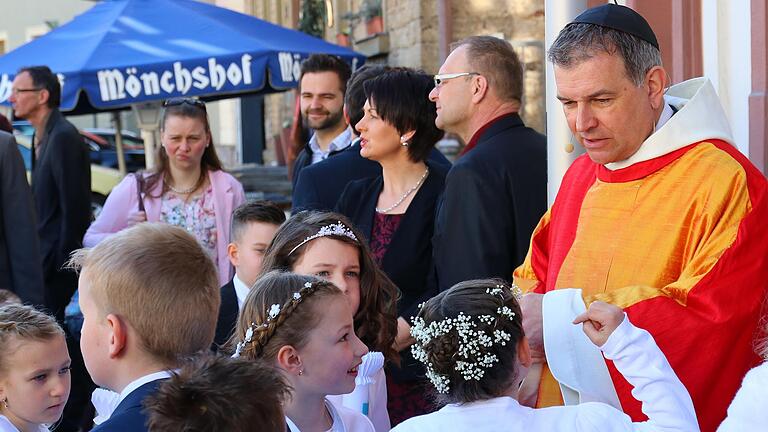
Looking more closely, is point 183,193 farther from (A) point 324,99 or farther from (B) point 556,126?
(B) point 556,126

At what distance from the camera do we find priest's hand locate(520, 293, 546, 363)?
3.08 meters

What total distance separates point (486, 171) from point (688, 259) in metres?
1.20

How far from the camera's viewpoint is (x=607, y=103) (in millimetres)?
3037

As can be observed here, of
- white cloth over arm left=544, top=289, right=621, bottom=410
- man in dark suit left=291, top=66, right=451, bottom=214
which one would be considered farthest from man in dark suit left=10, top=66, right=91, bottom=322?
white cloth over arm left=544, top=289, right=621, bottom=410

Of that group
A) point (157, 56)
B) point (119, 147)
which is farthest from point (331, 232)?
point (119, 147)

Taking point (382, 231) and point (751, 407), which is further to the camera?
point (382, 231)

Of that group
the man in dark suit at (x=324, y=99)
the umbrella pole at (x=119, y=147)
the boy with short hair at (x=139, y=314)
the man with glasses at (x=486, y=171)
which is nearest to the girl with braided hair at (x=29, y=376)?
the boy with short hair at (x=139, y=314)

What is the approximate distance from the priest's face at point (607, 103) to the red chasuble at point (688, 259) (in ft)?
0.33

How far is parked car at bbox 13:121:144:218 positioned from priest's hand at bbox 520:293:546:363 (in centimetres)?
1136

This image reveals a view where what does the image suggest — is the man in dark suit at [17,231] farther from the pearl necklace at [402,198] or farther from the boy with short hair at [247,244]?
the pearl necklace at [402,198]

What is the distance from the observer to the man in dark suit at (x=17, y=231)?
219 inches

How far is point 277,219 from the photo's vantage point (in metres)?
4.66

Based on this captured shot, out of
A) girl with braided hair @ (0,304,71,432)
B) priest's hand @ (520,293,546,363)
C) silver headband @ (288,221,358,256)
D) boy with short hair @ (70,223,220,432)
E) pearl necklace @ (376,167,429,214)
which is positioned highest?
pearl necklace @ (376,167,429,214)

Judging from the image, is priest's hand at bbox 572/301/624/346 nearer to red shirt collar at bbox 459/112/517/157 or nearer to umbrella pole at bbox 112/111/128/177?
red shirt collar at bbox 459/112/517/157
